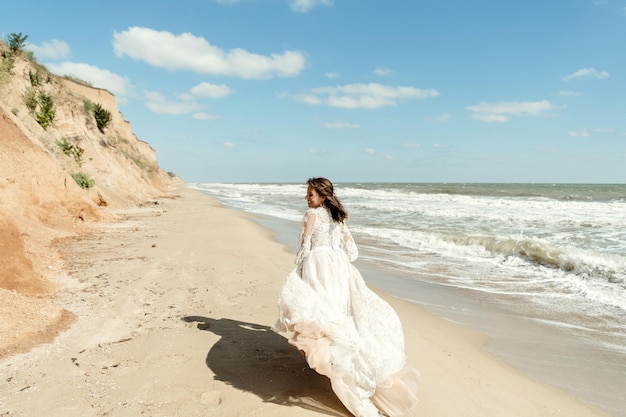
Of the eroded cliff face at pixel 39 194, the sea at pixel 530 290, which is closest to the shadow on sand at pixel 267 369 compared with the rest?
the eroded cliff face at pixel 39 194

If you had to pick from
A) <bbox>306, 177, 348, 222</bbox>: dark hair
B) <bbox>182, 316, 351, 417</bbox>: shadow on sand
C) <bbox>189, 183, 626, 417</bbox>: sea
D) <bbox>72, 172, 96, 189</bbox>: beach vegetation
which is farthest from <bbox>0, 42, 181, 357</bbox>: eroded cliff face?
<bbox>189, 183, 626, 417</bbox>: sea

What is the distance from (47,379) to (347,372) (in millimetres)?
2706

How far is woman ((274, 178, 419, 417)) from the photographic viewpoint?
3277mm

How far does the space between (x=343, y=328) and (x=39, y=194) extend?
1126 cm

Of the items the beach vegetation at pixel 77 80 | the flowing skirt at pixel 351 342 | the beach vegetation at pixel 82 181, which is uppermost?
the beach vegetation at pixel 77 80

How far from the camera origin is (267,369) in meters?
4.10

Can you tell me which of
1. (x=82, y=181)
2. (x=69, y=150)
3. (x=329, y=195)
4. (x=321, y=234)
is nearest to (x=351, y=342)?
(x=321, y=234)

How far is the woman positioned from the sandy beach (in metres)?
0.33

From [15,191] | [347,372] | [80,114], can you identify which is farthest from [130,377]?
[80,114]

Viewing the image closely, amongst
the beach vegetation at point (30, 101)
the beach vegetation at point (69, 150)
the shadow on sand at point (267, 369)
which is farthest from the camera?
the beach vegetation at point (30, 101)

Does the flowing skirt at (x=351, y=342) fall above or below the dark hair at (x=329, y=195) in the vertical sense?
below

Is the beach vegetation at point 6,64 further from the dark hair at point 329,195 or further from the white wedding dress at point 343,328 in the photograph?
the white wedding dress at point 343,328

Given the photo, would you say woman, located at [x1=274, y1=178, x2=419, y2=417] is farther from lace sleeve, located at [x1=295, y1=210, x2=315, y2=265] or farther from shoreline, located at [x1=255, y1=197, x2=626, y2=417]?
shoreline, located at [x1=255, y1=197, x2=626, y2=417]

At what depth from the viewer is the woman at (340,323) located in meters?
3.28
